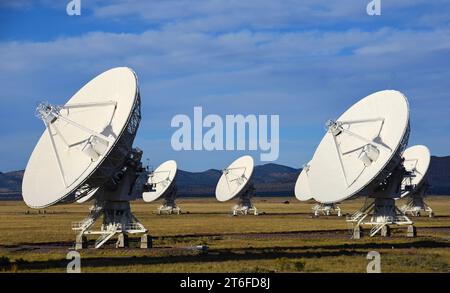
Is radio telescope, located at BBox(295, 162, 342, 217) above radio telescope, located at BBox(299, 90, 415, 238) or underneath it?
above

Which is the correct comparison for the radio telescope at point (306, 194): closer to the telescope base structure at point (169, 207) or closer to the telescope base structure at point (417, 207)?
the telescope base structure at point (417, 207)

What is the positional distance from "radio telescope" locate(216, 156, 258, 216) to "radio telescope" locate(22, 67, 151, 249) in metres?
57.3

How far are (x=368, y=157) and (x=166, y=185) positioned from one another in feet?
194

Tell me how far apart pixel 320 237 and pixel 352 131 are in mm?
9026

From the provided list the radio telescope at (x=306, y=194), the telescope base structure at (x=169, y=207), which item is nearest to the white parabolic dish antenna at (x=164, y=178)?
the telescope base structure at (x=169, y=207)

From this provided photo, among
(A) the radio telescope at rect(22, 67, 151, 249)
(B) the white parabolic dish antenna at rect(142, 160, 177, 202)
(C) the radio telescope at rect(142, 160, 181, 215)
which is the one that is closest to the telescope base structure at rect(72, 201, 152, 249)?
(A) the radio telescope at rect(22, 67, 151, 249)

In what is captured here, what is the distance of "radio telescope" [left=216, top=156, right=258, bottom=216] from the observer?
107 meters

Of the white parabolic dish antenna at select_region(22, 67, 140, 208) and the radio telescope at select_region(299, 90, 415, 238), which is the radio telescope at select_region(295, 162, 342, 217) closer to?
the radio telescope at select_region(299, 90, 415, 238)

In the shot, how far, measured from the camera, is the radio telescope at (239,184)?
107 metres

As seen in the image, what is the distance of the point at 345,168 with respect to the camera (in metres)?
53.8

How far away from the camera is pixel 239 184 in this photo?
10775 centimetres

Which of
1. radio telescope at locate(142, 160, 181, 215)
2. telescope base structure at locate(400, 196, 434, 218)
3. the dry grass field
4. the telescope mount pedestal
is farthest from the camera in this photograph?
radio telescope at locate(142, 160, 181, 215)

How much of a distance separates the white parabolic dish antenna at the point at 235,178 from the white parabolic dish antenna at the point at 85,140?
6006 centimetres
